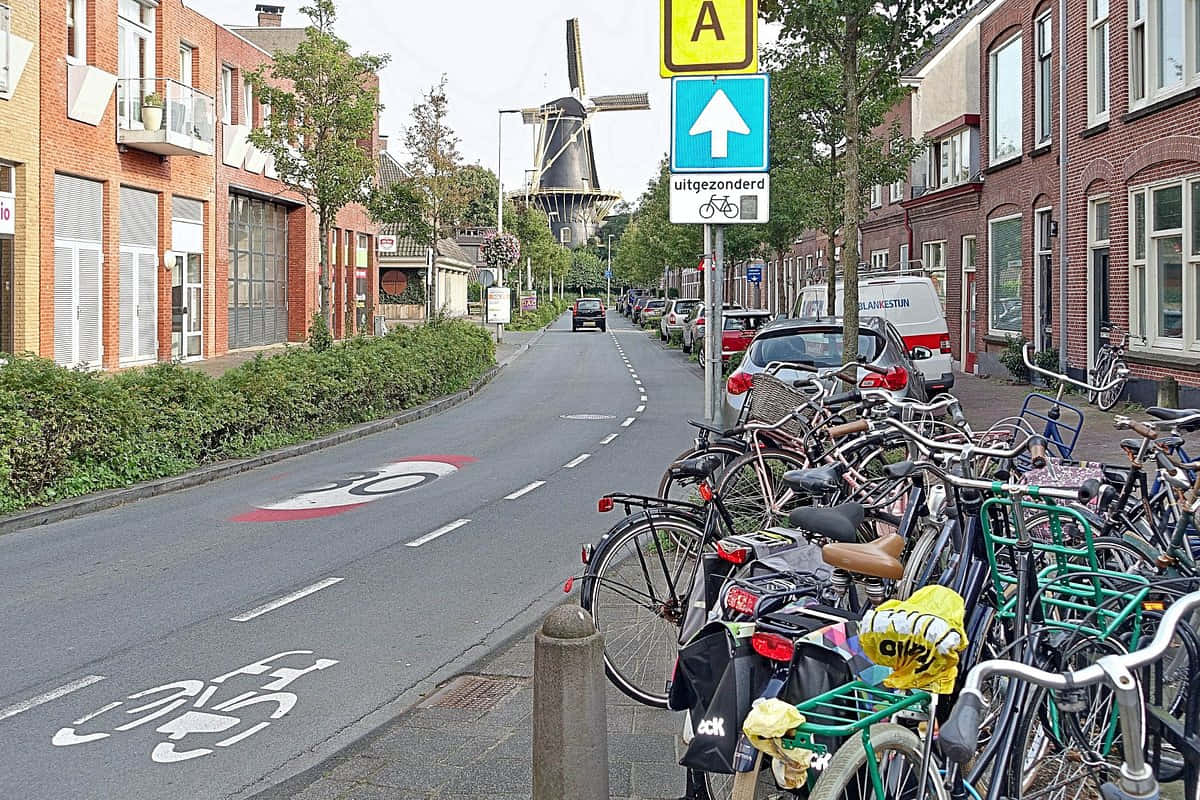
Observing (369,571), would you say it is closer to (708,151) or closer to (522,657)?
(522,657)

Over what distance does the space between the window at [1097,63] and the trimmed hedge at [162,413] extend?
12.8 meters

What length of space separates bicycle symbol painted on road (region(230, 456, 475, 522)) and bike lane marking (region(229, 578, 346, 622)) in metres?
2.85

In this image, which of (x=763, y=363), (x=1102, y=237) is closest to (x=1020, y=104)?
(x=1102, y=237)

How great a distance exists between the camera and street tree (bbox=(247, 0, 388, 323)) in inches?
1056

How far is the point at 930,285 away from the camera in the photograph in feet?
70.0

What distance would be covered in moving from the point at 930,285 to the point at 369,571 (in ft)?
47.7

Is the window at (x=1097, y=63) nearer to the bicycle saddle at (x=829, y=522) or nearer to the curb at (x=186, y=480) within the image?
the curb at (x=186, y=480)

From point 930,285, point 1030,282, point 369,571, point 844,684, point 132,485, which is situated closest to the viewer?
point 844,684

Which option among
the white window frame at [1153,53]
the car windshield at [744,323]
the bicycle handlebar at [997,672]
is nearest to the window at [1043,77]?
the white window frame at [1153,53]

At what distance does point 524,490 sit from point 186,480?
3691mm

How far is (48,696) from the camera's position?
20.4ft

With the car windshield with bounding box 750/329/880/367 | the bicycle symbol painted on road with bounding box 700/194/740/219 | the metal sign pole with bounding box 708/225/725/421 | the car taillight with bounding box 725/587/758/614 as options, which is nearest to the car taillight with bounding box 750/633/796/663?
the car taillight with bounding box 725/587/758/614

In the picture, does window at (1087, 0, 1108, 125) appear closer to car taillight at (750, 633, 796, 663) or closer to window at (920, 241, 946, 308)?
window at (920, 241, 946, 308)

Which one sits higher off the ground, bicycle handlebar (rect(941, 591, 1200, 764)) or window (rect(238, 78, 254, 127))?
window (rect(238, 78, 254, 127))
